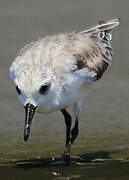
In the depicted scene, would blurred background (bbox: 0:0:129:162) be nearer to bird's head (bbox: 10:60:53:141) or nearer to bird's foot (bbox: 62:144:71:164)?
bird's foot (bbox: 62:144:71:164)

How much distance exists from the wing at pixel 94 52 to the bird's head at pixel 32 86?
565 millimetres

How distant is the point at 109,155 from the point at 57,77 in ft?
3.84

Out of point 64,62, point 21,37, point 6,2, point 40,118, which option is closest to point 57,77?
point 64,62

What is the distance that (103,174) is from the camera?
874 cm

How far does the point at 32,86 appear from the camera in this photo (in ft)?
27.9

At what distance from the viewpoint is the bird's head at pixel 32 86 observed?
854cm

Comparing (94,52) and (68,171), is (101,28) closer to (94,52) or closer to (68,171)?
(94,52)

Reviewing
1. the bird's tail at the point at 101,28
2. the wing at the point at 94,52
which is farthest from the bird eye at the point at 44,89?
the bird's tail at the point at 101,28

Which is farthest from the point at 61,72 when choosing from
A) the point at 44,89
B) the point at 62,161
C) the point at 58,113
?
the point at 58,113

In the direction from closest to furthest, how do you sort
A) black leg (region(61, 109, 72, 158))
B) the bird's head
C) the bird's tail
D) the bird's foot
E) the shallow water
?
the bird's head
the shallow water
the bird's foot
black leg (region(61, 109, 72, 158))
the bird's tail

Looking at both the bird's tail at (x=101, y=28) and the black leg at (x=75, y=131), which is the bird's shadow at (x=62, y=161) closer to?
the black leg at (x=75, y=131)

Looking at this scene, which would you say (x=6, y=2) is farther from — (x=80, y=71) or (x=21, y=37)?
(x=80, y=71)

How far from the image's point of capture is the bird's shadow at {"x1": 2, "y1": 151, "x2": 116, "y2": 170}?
9.09 m

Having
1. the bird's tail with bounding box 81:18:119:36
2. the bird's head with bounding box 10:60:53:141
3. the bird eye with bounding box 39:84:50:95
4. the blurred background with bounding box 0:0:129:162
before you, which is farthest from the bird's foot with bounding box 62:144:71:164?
the bird's tail with bounding box 81:18:119:36
